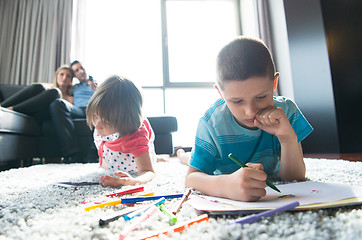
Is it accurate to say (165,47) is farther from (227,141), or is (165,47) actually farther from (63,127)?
(227,141)

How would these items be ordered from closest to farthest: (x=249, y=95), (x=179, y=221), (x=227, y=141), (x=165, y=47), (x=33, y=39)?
(x=179, y=221) < (x=249, y=95) < (x=227, y=141) < (x=33, y=39) < (x=165, y=47)

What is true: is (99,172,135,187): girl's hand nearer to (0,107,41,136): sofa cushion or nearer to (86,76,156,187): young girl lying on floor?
(86,76,156,187): young girl lying on floor

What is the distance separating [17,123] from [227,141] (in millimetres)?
1445

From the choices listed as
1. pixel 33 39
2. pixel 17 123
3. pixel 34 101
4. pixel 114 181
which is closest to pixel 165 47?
pixel 33 39

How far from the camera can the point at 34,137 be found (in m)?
1.79

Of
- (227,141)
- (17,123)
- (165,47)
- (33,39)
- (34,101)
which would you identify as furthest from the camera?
(165,47)

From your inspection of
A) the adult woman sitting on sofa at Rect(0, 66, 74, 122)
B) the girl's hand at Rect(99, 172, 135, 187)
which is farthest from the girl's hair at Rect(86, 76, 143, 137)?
the adult woman sitting on sofa at Rect(0, 66, 74, 122)

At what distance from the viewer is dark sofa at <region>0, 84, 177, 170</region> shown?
1396 millimetres

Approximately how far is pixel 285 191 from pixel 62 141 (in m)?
1.69

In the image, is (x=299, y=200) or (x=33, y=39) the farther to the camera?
(x=33, y=39)

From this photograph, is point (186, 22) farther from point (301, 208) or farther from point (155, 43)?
point (301, 208)

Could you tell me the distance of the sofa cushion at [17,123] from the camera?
1363mm

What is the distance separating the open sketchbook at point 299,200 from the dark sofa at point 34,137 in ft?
4.49

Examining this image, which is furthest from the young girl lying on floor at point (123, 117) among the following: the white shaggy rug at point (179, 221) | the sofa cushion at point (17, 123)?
the sofa cushion at point (17, 123)
